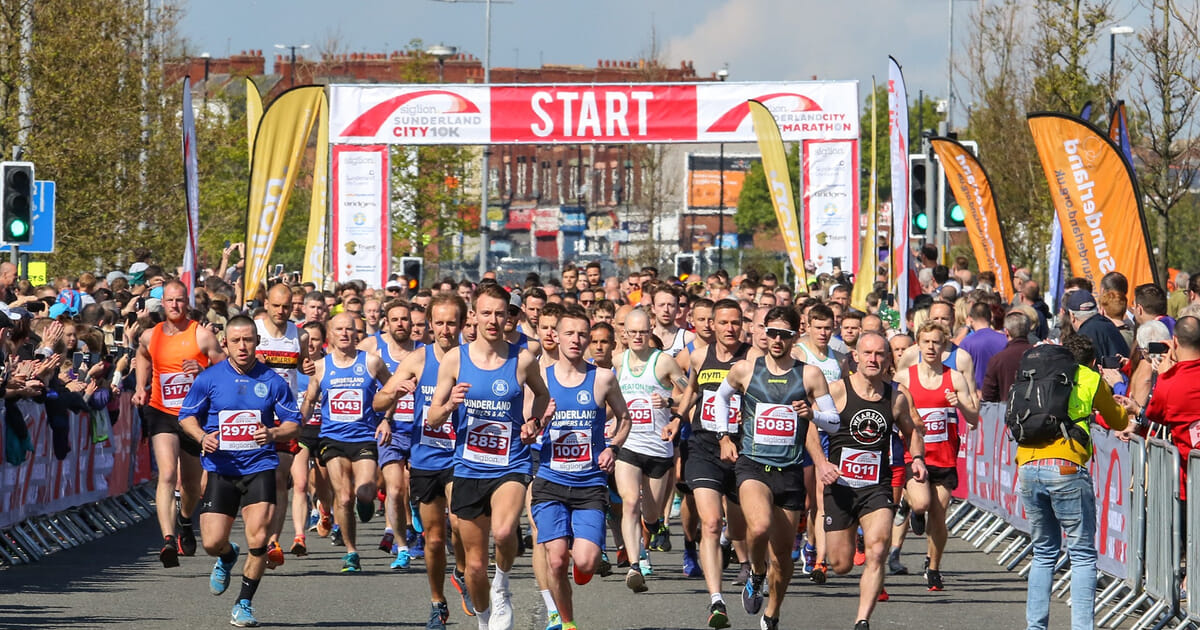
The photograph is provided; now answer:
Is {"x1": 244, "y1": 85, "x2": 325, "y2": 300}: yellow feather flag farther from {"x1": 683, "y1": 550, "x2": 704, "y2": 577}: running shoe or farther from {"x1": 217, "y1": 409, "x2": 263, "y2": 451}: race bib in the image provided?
{"x1": 217, "y1": 409, "x2": 263, "y2": 451}: race bib

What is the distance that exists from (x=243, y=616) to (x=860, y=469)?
11.6 feet

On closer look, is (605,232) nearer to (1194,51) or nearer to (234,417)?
(1194,51)

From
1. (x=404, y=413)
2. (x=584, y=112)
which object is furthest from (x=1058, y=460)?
(x=584, y=112)

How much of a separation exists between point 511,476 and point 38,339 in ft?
22.0

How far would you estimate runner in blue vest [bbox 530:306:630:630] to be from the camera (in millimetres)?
9570

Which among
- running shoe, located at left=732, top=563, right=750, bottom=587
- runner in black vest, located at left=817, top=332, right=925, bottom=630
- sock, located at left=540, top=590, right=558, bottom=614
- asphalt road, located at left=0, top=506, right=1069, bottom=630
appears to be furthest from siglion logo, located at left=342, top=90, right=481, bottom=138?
sock, located at left=540, top=590, right=558, bottom=614

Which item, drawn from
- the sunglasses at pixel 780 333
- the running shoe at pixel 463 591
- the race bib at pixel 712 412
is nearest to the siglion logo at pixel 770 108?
the race bib at pixel 712 412

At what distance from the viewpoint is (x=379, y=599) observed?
1176 cm

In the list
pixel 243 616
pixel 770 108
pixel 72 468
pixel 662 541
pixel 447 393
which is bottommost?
pixel 662 541

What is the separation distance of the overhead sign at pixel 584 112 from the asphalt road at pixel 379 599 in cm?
1667

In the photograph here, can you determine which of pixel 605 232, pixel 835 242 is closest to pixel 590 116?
pixel 835 242

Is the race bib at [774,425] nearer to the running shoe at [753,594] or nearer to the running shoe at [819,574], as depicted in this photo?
the running shoe at [753,594]

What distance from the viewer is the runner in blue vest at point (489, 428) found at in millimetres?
9570

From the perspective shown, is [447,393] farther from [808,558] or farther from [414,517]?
[414,517]
